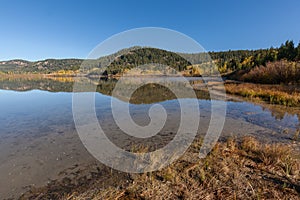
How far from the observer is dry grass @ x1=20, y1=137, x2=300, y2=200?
384cm

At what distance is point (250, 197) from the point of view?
Answer: 12.1ft

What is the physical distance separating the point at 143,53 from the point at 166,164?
163839 millimetres

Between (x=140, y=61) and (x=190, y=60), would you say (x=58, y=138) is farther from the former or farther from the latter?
(x=140, y=61)

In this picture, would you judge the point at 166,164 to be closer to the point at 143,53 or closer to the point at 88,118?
the point at 88,118

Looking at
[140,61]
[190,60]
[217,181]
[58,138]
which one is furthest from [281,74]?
[140,61]

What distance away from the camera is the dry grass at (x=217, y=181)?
3.84 meters

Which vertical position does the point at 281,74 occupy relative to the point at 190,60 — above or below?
below

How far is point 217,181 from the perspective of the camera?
429cm

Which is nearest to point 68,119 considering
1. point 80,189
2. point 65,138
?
point 65,138

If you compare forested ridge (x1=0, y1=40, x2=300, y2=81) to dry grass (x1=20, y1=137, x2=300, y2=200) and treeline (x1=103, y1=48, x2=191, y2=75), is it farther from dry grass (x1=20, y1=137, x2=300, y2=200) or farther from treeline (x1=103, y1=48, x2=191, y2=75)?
dry grass (x1=20, y1=137, x2=300, y2=200)

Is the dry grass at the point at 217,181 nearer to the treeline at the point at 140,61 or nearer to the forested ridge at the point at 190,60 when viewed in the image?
the forested ridge at the point at 190,60

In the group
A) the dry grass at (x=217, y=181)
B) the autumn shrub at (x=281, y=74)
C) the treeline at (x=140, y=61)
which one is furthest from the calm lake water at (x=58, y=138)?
the treeline at (x=140, y=61)

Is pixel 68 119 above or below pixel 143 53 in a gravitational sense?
below

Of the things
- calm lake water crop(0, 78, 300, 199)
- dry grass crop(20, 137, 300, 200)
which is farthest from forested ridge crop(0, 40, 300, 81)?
dry grass crop(20, 137, 300, 200)
